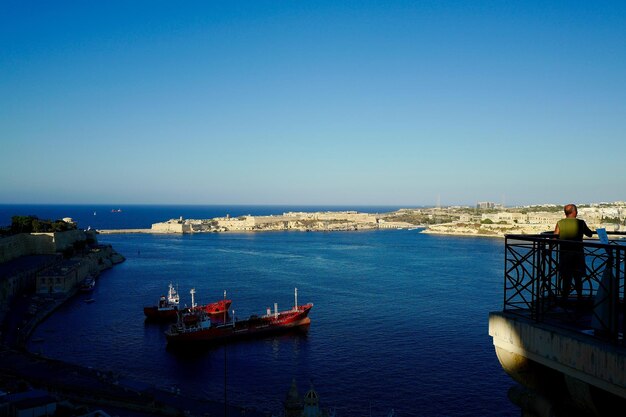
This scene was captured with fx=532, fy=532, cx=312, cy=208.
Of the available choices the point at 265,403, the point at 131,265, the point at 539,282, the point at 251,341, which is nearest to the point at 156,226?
the point at 131,265

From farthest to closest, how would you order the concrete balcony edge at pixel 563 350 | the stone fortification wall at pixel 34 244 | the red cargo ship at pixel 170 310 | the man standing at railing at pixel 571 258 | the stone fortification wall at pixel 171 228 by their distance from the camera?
the stone fortification wall at pixel 171 228
the stone fortification wall at pixel 34 244
the red cargo ship at pixel 170 310
the man standing at railing at pixel 571 258
the concrete balcony edge at pixel 563 350

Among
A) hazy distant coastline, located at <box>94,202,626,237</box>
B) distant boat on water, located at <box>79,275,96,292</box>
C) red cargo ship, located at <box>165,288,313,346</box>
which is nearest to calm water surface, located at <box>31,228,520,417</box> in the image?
distant boat on water, located at <box>79,275,96,292</box>

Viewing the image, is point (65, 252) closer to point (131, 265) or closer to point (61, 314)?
point (131, 265)

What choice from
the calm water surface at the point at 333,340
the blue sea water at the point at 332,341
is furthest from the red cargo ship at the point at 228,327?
the calm water surface at the point at 333,340

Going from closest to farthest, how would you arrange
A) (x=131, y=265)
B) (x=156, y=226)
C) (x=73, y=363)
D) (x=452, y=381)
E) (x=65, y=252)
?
1. (x=452, y=381)
2. (x=73, y=363)
3. (x=65, y=252)
4. (x=131, y=265)
5. (x=156, y=226)

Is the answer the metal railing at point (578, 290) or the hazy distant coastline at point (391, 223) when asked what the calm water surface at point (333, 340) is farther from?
the hazy distant coastline at point (391, 223)

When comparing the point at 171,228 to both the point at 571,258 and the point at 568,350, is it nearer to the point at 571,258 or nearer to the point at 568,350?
the point at 571,258
